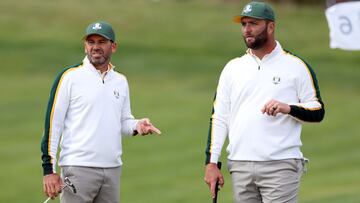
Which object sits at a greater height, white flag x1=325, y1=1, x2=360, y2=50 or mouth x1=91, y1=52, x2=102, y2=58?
white flag x1=325, y1=1, x2=360, y2=50

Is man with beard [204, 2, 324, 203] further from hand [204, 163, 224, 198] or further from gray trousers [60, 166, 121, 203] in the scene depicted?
gray trousers [60, 166, 121, 203]

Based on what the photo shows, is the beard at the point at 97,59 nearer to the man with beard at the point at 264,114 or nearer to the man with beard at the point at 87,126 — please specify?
the man with beard at the point at 87,126

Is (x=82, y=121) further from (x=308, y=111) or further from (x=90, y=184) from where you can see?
(x=308, y=111)

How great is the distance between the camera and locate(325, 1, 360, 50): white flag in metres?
13.4

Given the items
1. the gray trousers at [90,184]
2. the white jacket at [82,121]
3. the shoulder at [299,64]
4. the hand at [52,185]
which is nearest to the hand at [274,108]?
the shoulder at [299,64]

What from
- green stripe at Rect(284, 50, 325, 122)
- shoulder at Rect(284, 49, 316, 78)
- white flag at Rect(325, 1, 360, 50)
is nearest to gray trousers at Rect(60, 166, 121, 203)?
green stripe at Rect(284, 50, 325, 122)

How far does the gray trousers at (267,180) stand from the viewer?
359 inches

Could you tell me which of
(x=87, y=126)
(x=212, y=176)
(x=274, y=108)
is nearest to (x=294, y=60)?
(x=274, y=108)

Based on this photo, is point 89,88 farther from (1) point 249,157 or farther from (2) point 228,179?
(2) point 228,179

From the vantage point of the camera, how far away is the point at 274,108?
8.79 m

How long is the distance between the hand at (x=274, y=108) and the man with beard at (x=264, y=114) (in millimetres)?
195

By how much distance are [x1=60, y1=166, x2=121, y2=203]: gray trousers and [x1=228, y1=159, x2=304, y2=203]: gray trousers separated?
100 centimetres

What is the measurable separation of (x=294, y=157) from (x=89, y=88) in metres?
1.70

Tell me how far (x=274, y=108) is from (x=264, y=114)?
1.00 ft
